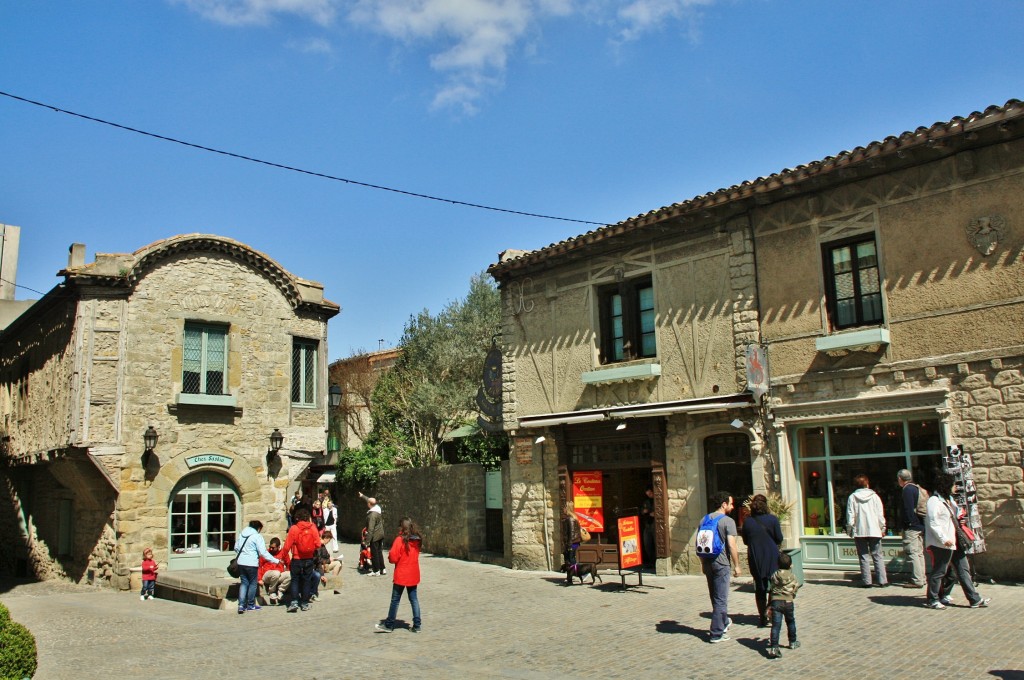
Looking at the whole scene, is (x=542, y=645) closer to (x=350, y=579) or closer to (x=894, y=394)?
(x=894, y=394)

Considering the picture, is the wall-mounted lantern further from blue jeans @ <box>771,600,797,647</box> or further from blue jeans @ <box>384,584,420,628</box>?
blue jeans @ <box>771,600,797,647</box>

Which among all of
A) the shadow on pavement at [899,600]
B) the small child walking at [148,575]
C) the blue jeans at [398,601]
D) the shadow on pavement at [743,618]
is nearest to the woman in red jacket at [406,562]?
the blue jeans at [398,601]

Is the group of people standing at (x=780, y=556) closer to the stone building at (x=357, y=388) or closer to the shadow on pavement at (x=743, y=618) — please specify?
the shadow on pavement at (x=743, y=618)

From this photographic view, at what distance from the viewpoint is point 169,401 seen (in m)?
17.8

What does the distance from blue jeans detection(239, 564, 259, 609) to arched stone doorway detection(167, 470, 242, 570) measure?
543 cm

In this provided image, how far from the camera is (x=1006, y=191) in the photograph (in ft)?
A: 37.3

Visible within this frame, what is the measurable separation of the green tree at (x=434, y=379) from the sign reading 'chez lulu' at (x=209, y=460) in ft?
32.8

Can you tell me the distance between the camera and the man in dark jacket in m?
11.2

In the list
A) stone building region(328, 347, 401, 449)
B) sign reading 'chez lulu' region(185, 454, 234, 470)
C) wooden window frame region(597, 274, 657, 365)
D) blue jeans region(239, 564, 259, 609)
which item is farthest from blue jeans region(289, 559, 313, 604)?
stone building region(328, 347, 401, 449)

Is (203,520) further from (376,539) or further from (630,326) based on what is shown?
(630,326)

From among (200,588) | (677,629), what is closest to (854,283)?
(677,629)

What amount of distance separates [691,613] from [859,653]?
9.42 ft

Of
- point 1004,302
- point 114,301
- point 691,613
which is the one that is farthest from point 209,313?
point 1004,302

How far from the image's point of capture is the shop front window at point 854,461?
12.0m
